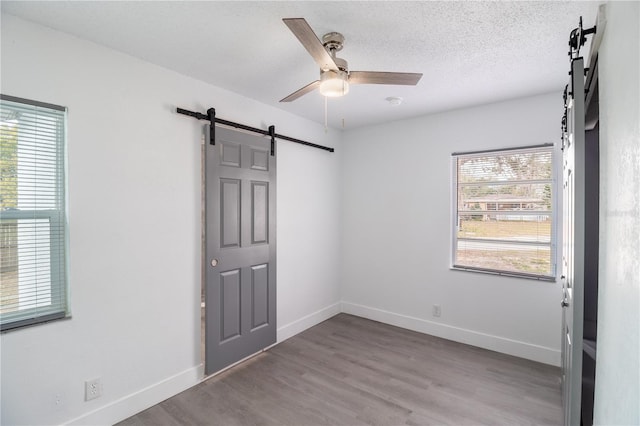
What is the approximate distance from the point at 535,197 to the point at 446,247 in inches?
40.2

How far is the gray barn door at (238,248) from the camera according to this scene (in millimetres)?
2816

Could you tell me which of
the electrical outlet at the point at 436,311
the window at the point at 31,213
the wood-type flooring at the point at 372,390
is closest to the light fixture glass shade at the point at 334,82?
the window at the point at 31,213

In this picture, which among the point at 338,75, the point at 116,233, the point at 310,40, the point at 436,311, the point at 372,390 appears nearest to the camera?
the point at 310,40

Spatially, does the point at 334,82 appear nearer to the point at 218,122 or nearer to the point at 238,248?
the point at 218,122

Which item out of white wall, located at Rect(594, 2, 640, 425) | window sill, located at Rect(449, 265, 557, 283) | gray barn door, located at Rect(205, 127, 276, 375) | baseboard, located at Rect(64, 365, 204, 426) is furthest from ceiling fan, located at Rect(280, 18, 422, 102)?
baseboard, located at Rect(64, 365, 204, 426)

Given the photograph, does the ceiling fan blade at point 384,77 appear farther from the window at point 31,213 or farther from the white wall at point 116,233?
the window at point 31,213

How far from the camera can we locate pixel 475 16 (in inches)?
71.5

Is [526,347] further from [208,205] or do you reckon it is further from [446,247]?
[208,205]

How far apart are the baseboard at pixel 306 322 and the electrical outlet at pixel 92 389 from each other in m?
1.73

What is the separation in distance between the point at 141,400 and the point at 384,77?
2.87m

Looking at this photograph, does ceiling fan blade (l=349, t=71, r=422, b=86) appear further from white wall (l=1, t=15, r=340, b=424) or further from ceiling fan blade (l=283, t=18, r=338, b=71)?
white wall (l=1, t=15, r=340, b=424)

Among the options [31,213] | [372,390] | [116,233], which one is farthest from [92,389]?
[372,390]

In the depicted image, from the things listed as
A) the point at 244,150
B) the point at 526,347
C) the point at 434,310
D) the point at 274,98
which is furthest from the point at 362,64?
the point at 526,347

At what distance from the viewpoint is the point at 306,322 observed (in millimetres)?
3936
